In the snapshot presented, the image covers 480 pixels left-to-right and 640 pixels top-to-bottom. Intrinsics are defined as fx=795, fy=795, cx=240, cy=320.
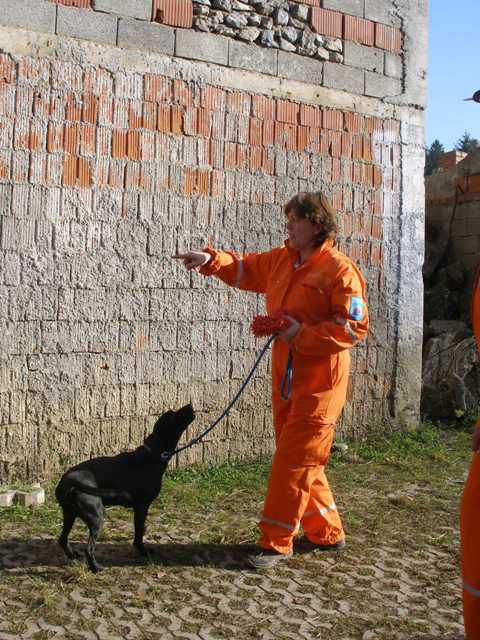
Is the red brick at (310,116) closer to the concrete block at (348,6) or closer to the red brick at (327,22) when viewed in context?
the red brick at (327,22)

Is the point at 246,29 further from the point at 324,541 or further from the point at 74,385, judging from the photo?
the point at 324,541

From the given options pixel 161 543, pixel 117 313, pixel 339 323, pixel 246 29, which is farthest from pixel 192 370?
pixel 246 29

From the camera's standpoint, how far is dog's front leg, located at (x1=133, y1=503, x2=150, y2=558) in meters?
4.23

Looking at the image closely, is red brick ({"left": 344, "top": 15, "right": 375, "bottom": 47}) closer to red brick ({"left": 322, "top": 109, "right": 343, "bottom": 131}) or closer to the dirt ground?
red brick ({"left": 322, "top": 109, "right": 343, "bottom": 131})

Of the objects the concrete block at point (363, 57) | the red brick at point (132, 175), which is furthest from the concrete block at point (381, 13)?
the red brick at point (132, 175)

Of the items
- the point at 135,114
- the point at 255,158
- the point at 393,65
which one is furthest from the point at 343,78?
the point at 135,114

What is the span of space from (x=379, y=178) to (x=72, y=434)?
351 centimetres

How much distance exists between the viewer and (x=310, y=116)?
6.69 meters

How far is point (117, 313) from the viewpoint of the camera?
228 inches

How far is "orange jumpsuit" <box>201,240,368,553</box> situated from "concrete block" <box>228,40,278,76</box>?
8.17 ft

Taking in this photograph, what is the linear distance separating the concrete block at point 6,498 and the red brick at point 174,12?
3.55 meters

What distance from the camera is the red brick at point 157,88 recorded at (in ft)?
19.2

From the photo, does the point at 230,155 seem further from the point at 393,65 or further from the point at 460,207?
the point at 460,207

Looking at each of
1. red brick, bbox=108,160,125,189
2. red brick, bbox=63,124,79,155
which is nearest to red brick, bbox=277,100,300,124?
red brick, bbox=108,160,125,189
